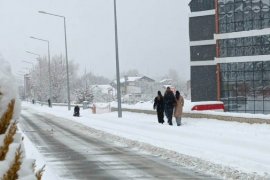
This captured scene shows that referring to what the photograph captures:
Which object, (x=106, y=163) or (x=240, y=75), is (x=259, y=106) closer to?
(x=240, y=75)

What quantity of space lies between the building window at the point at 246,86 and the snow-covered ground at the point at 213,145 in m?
27.4

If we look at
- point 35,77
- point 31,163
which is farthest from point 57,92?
point 31,163

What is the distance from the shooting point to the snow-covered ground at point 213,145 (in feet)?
35.7

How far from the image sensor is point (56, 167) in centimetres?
1208

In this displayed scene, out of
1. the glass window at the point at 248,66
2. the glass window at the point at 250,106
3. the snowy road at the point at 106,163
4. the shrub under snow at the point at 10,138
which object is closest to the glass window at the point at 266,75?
the glass window at the point at 248,66

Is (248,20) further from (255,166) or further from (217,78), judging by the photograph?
(255,166)

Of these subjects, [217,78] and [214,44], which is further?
[214,44]

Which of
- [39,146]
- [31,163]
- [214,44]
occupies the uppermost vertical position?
[214,44]

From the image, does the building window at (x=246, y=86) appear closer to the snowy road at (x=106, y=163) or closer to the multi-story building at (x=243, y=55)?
the multi-story building at (x=243, y=55)

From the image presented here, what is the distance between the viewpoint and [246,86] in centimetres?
5081

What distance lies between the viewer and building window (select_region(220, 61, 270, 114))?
162ft

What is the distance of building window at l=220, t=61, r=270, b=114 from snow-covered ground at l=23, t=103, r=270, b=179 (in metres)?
27.4

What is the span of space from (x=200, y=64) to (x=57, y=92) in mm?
49110

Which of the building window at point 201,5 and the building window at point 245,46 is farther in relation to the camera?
the building window at point 201,5
